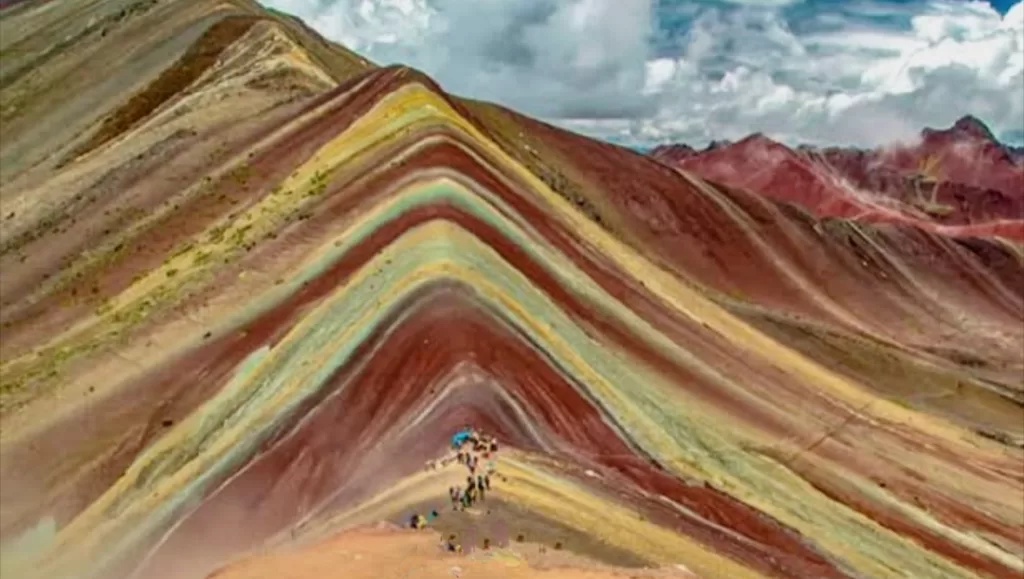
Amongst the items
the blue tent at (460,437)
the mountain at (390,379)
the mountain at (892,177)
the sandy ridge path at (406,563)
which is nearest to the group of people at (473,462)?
the blue tent at (460,437)

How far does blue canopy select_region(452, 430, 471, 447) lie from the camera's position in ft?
69.7

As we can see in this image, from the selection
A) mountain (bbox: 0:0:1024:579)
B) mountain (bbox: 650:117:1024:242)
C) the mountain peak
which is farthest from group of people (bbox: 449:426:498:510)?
the mountain peak

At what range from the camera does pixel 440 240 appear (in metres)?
30.5

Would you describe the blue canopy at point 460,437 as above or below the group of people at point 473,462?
above

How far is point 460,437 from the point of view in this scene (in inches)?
843

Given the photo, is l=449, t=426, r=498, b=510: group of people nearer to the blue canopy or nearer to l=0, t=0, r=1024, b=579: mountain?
the blue canopy

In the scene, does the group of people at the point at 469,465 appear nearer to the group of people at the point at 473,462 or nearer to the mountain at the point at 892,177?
the group of people at the point at 473,462

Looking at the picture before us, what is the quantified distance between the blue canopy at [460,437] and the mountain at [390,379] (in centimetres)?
41

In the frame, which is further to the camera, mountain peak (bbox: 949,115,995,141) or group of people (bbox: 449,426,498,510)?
mountain peak (bbox: 949,115,995,141)

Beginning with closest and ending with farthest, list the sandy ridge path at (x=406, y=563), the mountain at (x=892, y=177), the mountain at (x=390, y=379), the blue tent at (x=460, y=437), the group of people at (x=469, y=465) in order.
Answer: the sandy ridge path at (x=406, y=563)
the group of people at (x=469, y=465)
the mountain at (x=390, y=379)
the blue tent at (x=460, y=437)
the mountain at (x=892, y=177)

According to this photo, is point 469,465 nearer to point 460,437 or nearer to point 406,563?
point 460,437

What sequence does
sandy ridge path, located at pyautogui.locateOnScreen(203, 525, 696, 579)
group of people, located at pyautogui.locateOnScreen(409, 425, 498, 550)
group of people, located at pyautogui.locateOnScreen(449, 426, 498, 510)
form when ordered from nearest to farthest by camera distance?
sandy ridge path, located at pyautogui.locateOnScreen(203, 525, 696, 579), group of people, located at pyautogui.locateOnScreen(409, 425, 498, 550), group of people, located at pyautogui.locateOnScreen(449, 426, 498, 510)

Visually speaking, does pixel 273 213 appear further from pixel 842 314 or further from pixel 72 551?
pixel 842 314

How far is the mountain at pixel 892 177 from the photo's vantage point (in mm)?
148000
